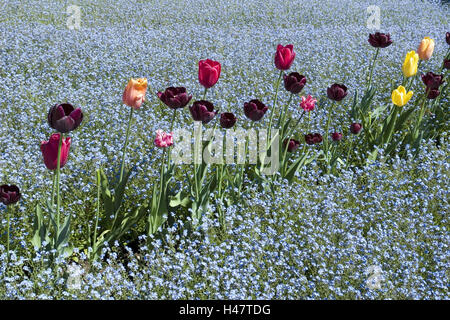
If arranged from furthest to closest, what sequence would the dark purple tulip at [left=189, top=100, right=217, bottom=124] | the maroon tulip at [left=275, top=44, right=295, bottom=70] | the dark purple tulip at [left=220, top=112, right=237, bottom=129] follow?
the maroon tulip at [left=275, top=44, right=295, bottom=70], the dark purple tulip at [left=220, top=112, right=237, bottom=129], the dark purple tulip at [left=189, top=100, right=217, bottom=124]

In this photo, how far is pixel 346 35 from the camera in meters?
8.27

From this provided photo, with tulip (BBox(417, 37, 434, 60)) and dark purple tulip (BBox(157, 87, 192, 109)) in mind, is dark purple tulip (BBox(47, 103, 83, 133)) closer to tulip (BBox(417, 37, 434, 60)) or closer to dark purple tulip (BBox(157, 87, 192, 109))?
dark purple tulip (BBox(157, 87, 192, 109))

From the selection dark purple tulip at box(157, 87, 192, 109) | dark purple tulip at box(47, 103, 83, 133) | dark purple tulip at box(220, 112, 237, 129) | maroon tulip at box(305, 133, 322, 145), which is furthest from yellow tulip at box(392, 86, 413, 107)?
dark purple tulip at box(47, 103, 83, 133)

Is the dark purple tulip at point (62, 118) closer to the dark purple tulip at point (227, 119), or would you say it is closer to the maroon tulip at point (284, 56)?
the dark purple tulip at point (227, 119)

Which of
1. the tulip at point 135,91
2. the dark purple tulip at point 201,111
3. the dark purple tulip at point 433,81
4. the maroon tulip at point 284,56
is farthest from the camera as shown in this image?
the dark purple tulip at point 433,81

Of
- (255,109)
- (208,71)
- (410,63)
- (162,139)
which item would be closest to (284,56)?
(255,109)

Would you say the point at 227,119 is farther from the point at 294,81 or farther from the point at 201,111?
the point at 294,81

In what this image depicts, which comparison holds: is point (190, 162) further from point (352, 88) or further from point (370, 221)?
point (352, 88)

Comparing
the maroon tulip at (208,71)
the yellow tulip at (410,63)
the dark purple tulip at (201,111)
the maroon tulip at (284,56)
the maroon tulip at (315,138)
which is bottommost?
the maroon tulip at (315,138)

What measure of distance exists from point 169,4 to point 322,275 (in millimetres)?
9010

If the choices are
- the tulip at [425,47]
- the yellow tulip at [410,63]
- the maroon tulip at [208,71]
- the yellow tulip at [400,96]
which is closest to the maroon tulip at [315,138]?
the yellow tulip at [400,96]
